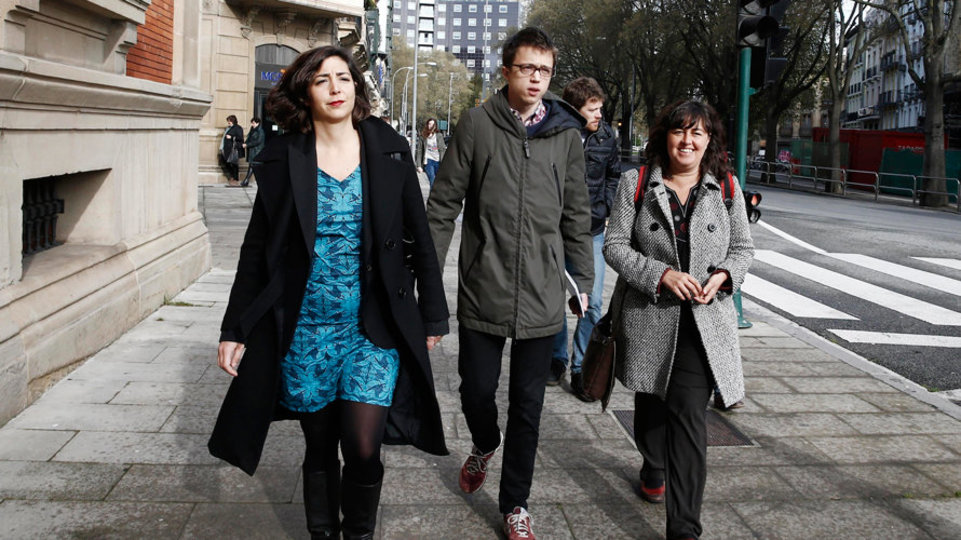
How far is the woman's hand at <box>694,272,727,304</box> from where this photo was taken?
3.60 m

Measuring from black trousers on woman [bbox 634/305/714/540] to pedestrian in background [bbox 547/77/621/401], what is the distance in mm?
1907

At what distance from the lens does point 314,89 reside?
307 cm

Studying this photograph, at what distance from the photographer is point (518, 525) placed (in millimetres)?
3572

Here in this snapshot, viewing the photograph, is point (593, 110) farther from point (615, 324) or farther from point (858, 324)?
point (858, 324)

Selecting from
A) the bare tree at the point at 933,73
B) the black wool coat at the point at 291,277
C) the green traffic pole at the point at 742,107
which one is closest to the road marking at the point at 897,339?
the green traffic pole at the point at 742,107

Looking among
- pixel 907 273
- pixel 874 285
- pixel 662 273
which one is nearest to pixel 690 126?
pixel 662 273

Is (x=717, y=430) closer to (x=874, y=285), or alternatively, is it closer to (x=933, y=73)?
(x=874, y=285)

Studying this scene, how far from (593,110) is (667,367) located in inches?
92.2

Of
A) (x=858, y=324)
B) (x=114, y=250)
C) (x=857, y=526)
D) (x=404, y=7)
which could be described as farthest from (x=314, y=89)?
(x=404, y=7)

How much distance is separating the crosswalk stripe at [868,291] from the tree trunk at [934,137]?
652 inches

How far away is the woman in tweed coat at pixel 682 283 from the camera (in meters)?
3.61

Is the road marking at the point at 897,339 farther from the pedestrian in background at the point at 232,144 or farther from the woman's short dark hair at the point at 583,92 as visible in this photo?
the pedestrian in background at the point at 232,144

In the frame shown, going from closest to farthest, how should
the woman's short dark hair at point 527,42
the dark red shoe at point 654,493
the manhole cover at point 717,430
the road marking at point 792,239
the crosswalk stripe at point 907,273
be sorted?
the woman's short dark hair at point 527,42 < the dark red shoe at point 654,493 < the manhole cover at point 717,430 < the crosswalk stripe at point 907,273 < the road marking at point 792,239

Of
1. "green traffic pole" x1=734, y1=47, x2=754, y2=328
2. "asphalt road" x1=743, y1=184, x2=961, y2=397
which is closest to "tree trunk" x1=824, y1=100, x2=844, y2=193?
"asphalt road" x1=743, y1=184, x2=961, y2=397
